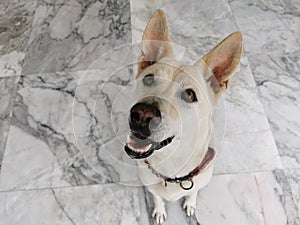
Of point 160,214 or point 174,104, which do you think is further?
point 160,214

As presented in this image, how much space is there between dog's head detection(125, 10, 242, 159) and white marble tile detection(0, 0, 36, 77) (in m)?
1.23

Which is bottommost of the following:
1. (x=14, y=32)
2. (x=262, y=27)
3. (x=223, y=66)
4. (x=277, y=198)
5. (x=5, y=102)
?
(x=277, y=198)

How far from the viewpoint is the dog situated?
95 centimetres

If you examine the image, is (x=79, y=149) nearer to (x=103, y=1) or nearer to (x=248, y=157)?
(x=248, y=157)

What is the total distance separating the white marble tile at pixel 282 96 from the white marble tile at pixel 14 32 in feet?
4.83

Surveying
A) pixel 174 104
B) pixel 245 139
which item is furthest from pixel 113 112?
pixel 245 139

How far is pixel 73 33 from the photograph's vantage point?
2178mm

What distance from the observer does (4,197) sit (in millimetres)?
1521

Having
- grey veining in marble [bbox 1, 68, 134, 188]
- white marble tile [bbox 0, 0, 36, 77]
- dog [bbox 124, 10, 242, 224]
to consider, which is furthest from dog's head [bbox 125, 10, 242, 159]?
white marble tile [bbox 0, 0, 36, 77]

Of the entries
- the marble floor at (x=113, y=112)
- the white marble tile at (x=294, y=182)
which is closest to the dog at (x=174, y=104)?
the marble floor at (x=113, y=112)

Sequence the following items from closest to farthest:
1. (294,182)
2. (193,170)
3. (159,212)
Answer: (193,170) < (159,212) < (294,182)

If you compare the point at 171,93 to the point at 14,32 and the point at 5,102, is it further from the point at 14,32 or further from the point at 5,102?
the point at 14,32

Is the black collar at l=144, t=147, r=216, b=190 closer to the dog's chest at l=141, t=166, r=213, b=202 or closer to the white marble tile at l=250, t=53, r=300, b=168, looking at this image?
the dog's chest at l=141, t=166, r=213, b=202

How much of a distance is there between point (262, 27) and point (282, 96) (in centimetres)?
58
